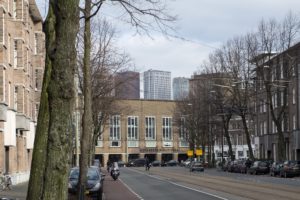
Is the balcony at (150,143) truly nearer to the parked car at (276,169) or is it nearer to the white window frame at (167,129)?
the white window frame at (167,129)

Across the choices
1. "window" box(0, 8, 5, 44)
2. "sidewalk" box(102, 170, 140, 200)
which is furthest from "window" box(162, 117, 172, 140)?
"window" box(0, 8, 5, 44)

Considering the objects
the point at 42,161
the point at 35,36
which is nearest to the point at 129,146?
the point at 35,36

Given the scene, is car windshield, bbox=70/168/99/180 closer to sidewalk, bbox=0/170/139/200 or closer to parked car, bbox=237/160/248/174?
sidewalk, bbox=0/170/139/200

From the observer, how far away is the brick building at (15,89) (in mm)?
34213

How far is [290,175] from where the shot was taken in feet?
177

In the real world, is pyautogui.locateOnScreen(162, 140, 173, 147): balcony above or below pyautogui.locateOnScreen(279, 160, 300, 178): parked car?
above

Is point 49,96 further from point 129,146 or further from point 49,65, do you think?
point 129,146

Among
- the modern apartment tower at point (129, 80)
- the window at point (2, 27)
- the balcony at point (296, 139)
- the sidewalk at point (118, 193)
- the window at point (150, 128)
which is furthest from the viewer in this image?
the window at point (150, 128)

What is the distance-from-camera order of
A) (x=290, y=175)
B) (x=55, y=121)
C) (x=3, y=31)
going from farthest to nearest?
1. (x=290, y=175)
2. (x=3, y=31)
3. (x=55, y=121)

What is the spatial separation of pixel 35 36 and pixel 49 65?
48.8 m

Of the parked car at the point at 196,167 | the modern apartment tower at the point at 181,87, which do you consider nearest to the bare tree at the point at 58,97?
the parked car at the point at 196,167

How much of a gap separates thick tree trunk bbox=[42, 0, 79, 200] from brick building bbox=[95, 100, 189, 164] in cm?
11454

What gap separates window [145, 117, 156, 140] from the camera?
129750 millimetres

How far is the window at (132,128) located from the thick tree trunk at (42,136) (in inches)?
4644
